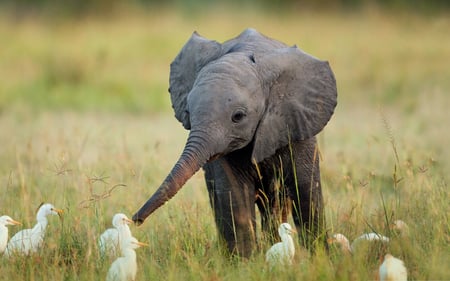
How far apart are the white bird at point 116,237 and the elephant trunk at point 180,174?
80 centimetres

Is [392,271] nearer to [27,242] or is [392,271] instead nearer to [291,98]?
[291,98]

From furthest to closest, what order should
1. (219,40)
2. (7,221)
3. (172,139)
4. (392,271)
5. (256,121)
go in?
(219,40)
(172,139)
(7,221)
(256,121)
(392,271)

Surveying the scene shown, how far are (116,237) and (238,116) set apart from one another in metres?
1.21

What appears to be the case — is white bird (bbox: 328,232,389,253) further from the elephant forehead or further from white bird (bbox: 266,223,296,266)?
the elephant forehead

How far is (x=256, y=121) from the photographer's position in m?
6.54

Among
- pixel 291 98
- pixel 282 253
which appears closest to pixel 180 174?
pixel 282 253

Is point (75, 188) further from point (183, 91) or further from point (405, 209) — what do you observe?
point (405, 209)

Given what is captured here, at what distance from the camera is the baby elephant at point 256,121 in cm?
640

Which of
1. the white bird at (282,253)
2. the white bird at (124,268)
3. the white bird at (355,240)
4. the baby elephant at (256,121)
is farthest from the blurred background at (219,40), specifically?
the white bird at (124,268)

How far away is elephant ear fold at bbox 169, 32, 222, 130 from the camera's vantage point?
7039mm

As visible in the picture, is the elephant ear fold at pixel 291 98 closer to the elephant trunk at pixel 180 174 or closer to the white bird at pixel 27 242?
the elephant trunk at pixel 180 174

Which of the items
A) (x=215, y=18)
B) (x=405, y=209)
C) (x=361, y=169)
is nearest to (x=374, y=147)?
(x=361, y=169)

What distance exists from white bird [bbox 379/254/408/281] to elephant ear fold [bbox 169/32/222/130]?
1880mm

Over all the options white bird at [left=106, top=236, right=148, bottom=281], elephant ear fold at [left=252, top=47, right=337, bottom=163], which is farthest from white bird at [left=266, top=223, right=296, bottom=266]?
white bird at [left=106, top=236, right=148, bottom=281]
